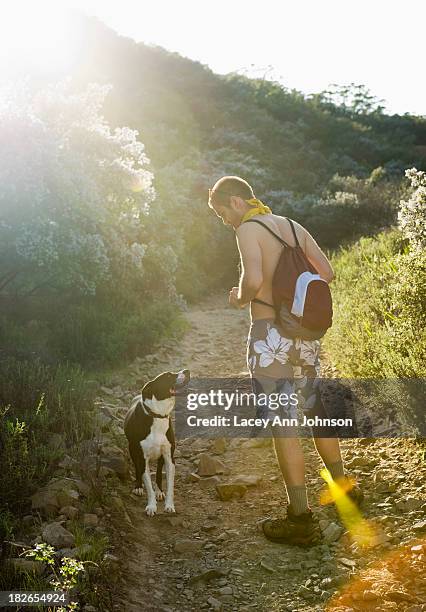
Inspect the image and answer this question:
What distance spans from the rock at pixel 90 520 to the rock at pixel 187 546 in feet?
2.11

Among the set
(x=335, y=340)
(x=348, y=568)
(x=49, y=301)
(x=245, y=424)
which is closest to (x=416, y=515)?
(x=348, y=568)

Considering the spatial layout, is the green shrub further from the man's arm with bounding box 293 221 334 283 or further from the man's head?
the man's head

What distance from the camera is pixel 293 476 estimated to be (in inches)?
175

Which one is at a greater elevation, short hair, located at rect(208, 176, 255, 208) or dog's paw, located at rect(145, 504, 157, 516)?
short hair, located at rect(208, 176, 255, 208)

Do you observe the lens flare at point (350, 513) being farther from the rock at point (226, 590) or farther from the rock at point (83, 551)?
the rock at point (83, 551)

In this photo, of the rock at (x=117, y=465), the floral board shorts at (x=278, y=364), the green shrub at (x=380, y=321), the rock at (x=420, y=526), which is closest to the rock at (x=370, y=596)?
the rock at (x=420, y=526)

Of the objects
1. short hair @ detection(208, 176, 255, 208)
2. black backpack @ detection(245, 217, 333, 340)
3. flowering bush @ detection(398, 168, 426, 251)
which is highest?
flowering bush @ detection(398, 168, 426, 251)

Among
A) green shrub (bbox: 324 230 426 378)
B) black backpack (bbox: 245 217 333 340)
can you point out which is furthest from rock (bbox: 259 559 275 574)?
green shrub (bbox: 324 230 426 378)

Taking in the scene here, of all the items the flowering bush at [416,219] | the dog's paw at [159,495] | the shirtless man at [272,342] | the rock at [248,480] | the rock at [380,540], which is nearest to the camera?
the rock at [380,540]

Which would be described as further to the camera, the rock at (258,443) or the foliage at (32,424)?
the rock at (258,443)

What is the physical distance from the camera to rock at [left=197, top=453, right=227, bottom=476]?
6047 millimetres

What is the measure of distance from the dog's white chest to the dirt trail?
46cm

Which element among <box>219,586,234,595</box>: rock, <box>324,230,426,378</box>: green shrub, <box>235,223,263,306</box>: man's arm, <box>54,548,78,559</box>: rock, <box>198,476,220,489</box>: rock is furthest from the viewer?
<box>324,230,426,378</box>: green shrub

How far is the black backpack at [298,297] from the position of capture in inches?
171
